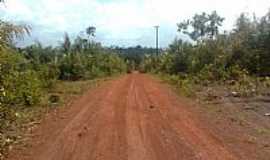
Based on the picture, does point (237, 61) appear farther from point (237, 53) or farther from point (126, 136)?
point (126, 136)

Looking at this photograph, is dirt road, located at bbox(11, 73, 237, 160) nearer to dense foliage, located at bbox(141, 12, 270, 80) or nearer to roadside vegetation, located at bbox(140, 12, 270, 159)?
roadside vegetation, located at bbox(140, 12, 270, 159)

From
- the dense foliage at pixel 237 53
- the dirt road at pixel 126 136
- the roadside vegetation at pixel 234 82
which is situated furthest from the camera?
the dense foliage at pixel 237 53

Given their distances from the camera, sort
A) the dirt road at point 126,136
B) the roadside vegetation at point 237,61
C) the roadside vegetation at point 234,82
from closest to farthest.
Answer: the dirt road at point 126,136 < the roadside vegetation at point 234,82 < the roadside vegetation at point 237,61

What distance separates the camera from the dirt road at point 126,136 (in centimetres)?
1050

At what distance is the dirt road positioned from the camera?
1050 cm

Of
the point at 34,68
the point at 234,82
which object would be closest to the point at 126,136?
the point at 234,82

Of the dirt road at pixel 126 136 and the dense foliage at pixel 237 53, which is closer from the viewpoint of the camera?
the dirt road at pixel 126 136

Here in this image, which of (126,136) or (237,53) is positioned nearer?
(126,136)

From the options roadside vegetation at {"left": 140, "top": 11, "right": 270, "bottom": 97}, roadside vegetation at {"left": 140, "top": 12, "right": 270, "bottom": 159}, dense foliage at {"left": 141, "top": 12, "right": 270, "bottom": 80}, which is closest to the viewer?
roadside vegetation at {"left": 140, "top": 12, "right": 270, "bottom": 159}

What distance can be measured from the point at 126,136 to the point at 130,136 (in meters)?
0.10

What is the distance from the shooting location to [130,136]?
12750 millimetres

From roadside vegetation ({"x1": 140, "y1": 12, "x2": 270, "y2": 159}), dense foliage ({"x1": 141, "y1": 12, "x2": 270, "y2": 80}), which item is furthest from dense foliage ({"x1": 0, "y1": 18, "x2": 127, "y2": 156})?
dense foliage ({"x1": 141, "y1": 12, "x2": 270, "y2": 80})

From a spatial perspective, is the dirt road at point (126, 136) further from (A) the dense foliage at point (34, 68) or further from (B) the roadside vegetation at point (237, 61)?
(B) the roadside vegetation at point (237, 61)

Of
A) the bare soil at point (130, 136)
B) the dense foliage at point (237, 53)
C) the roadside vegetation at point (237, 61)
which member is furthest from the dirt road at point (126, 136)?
the dense foliage at point (237, 53)
